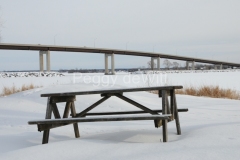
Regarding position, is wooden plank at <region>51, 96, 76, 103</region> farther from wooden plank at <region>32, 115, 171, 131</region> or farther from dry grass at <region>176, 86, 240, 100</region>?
dry grass at <region>176, 86, 240, 100</region>

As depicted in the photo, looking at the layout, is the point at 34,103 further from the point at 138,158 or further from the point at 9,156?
the point at 138,158

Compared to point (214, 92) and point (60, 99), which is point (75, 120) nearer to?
point (60, 99)

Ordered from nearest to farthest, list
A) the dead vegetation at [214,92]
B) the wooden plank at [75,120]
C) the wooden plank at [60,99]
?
1. the wooden plank at [75,120]
2. the wooden plank at [60,99]
3. the dead vegetation at [214,92]

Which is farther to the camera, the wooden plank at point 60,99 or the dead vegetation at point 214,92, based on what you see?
the dead vegetation at point 214,92

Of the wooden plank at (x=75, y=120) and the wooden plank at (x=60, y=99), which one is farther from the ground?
the wooden plank at (x=60, y=99)

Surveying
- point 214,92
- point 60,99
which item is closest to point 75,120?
point 60,99

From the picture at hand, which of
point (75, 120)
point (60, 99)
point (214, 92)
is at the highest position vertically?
point (60, 99)

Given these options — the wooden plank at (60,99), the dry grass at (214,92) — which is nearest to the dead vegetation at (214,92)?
the dry grass at (214,92)

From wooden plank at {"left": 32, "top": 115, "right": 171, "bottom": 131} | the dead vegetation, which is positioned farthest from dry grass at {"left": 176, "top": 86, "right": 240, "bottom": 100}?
wooden plank at {"left": 32, "top": 115, "right": 171, "bottom": 131}

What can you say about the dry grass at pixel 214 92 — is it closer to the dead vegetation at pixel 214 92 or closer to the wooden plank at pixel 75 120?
the dead vegetation at pixel 214 92

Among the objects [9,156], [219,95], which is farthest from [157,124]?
[219,95]

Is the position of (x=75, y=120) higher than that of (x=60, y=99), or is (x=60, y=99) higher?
(x=60, y=99)

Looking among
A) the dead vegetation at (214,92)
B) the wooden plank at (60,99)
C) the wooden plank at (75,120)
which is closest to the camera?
the wooden plank at (75,120)

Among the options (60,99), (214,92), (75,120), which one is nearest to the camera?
(75,120)
